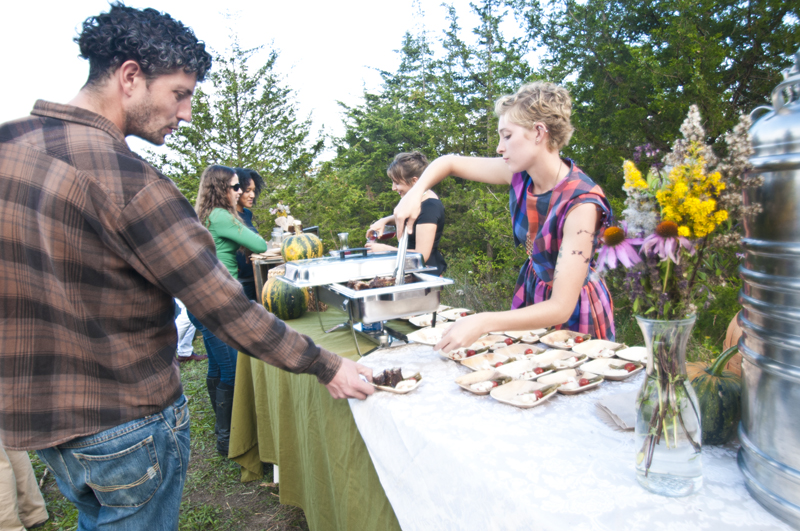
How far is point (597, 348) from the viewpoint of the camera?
67.1 inches

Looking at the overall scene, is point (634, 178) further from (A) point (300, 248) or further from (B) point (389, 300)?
(A) point (300, 248)

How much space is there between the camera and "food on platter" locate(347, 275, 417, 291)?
2.04 meters

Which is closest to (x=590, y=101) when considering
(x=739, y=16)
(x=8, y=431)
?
(x=739, y=16)

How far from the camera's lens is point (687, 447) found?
35.2 inches

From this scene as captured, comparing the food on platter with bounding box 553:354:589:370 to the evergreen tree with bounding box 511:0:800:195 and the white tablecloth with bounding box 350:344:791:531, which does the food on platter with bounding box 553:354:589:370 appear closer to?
the white tablecloth with bounding box 350:344:791:531

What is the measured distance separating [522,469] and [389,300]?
96 cm

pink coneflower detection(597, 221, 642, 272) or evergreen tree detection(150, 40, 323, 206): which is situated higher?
evergreen tree detection(150, 40, 323, 206)

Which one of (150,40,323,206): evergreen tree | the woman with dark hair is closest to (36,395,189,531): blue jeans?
the woman with dark hair

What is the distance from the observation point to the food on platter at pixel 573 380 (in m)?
1.39

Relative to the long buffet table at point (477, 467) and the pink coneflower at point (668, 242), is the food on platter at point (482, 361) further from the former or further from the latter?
the pink coneflower at point (668, 242)

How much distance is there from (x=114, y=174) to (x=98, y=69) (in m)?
0.31

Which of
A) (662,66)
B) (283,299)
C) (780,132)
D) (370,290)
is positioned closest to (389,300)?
(370,290)

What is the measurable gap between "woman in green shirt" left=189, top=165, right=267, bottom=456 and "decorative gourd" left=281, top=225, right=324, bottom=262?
16.1 inches

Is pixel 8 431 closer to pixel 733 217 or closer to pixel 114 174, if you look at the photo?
pixel 114 174
